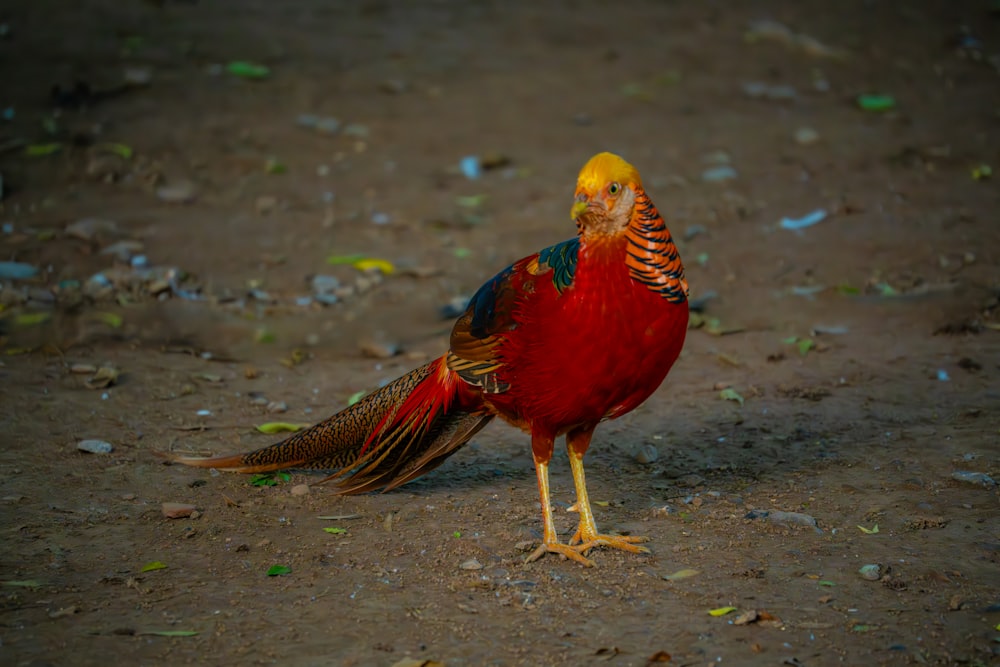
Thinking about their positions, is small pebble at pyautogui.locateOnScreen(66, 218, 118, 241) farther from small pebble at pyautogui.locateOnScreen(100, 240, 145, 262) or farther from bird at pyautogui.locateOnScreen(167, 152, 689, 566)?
bird at pyautogui.locateOnScreen(167, 152, 689, 566)

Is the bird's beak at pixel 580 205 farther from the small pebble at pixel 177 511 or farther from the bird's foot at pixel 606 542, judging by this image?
the small pebble at pixel 177 511

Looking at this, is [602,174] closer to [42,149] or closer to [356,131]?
[356,131]

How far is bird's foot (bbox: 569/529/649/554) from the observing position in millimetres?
3787

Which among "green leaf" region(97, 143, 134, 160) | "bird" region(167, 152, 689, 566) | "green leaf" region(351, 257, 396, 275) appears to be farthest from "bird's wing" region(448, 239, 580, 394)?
"green leaf" region(97, 143, 134, 160)

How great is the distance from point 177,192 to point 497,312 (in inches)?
177

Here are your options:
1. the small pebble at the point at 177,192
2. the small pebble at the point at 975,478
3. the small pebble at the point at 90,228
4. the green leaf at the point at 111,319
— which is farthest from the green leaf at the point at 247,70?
the small pebble at the point at 975,478

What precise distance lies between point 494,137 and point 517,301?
502 cm

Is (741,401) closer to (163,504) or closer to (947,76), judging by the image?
(163,504)

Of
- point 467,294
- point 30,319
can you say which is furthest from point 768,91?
point 30,319

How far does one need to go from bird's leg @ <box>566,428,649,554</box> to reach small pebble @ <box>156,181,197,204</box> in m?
4.45

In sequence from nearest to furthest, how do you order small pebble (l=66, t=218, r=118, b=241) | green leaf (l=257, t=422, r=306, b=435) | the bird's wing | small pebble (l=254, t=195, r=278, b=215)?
1. the bird's wing
2. green leaf (l=257, t=422, r=306, b=435)
3. small pebble (l=66, t=218, r=118, b=241)
4. small pebble (l=254, t=195, r=278, b=215)

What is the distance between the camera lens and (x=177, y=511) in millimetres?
4008

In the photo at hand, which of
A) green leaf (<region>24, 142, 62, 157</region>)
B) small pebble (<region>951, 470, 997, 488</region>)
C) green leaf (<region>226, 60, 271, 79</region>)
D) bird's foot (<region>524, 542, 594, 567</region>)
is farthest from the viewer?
green leaf (<region>226, 60, 271, 79</region>)

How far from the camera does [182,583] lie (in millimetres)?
3516
